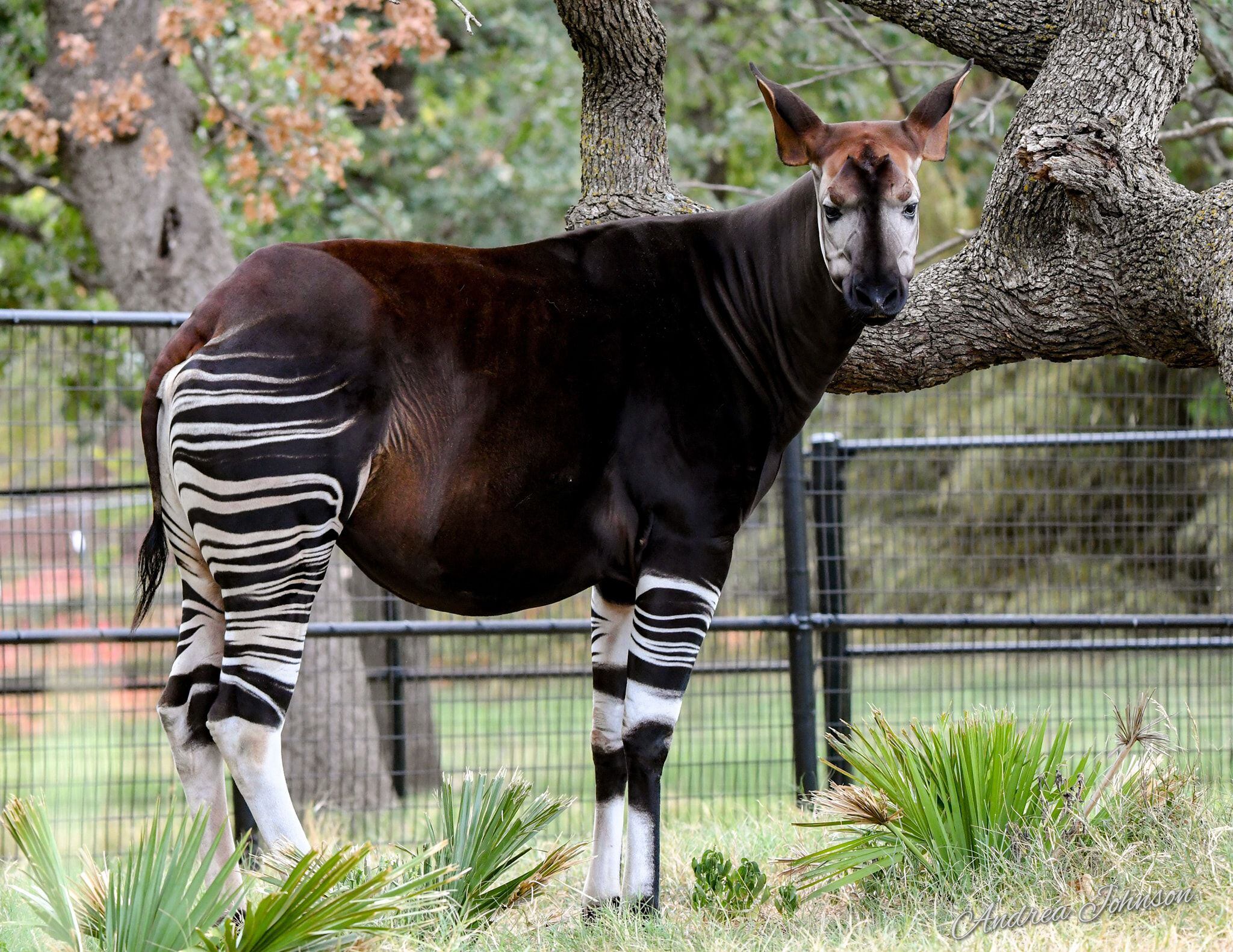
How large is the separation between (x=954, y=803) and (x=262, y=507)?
79.1 inches

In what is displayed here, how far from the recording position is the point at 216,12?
6.29m

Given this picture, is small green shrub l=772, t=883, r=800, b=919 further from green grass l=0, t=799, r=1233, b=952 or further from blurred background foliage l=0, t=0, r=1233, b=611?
blurred background foliage l=0, t=0, r=1233, b=611

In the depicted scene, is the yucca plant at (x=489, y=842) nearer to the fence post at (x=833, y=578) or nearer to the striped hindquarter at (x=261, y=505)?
the striped hindquarter at (x=261, y=505)

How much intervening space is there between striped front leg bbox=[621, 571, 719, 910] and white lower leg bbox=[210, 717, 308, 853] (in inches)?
35.4

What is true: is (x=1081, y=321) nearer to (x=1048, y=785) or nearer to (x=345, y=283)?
(x=1048, y=785)

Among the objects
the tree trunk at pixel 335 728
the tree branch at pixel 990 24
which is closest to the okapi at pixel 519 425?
the tree branch at pixel 990 24

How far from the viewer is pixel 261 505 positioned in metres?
2.97

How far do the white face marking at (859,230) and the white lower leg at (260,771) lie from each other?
1808 mm

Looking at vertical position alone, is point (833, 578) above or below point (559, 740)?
above

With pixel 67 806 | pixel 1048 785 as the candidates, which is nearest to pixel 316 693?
pixel 67 806

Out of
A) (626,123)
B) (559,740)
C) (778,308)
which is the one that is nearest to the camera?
(778,308)

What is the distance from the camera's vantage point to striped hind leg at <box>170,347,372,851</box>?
2.96 meters

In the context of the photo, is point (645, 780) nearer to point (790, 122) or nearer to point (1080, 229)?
point (790, 122)

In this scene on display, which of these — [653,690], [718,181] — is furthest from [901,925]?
[718,181]
